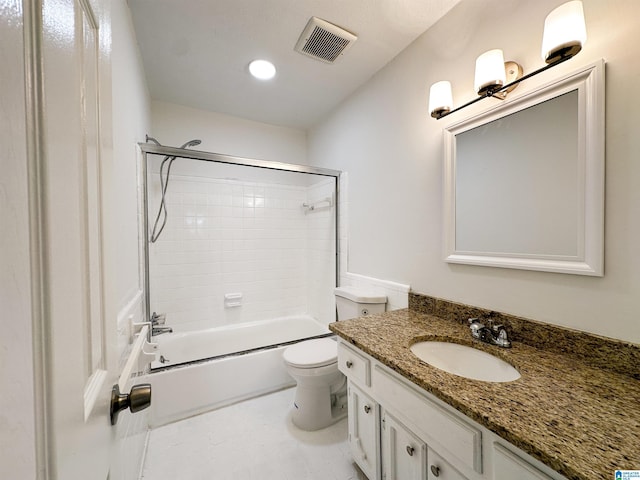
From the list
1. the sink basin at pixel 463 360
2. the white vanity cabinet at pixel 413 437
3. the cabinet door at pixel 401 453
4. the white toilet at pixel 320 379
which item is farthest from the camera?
the white toilet at pixel 320 379

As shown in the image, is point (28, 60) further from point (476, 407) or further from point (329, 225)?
point (329, 225)

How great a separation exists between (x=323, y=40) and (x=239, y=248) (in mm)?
1961

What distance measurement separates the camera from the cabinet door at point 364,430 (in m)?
1.14

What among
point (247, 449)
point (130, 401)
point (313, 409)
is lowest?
point (247, 449)

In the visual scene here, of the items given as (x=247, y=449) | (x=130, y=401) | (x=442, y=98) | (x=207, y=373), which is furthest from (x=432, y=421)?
(x=207, y=373)

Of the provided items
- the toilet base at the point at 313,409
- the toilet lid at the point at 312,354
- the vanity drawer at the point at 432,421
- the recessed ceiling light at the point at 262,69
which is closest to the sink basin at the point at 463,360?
the vanity drawer at the point at 432,421

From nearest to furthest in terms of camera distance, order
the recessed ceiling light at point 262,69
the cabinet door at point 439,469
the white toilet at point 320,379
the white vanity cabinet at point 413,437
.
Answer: the white vanity cabinet at point 413,437 → the cabinet door at point 439,469 → the white toilet at point 320,379 → the recessed ceiling light at point 262,69

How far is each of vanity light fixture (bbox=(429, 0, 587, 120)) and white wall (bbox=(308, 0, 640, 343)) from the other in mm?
87

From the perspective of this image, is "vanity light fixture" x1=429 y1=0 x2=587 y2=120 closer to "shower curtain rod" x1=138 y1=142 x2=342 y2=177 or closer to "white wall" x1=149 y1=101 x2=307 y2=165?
"shower curtain rod" x1=138 y1=142 x2=342 y2=177

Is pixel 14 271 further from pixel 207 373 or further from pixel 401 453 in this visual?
pixel 207 373

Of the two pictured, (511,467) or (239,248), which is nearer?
(511,467)

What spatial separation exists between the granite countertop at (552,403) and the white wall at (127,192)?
102 centimetres

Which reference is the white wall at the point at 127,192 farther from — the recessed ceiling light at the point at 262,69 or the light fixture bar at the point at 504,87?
the light fixture bar at the point at 504,87

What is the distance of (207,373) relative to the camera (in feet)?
5.94
